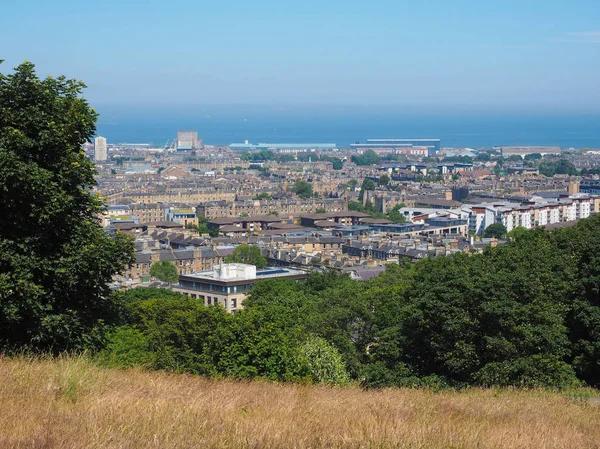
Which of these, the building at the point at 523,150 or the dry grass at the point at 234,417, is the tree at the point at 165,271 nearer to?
the dry grass at the point at 234,417

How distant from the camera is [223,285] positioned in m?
30.0

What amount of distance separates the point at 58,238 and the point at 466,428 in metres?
5.19

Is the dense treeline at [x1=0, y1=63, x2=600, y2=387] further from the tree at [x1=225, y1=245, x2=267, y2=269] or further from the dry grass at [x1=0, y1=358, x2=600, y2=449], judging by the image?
the tree at [x1=225, y1=245, x2=267, y2=269]

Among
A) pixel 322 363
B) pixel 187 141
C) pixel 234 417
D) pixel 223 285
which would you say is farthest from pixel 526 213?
pixel 187 141

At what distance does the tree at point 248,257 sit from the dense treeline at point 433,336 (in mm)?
23947

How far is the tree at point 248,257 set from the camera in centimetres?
4078

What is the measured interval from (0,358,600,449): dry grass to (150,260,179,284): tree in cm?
3058

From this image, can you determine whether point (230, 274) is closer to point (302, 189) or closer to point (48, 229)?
point (48, 229)

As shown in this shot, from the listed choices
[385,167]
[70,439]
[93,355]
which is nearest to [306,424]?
[70,439]

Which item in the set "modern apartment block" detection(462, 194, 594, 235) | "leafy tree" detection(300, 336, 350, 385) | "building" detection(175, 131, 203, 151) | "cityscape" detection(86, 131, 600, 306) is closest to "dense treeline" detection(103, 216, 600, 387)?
"leafy tree" detection(300, 336, 350, 385)

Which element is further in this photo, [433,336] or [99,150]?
[99,150]

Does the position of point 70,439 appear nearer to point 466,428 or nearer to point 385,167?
point 466,428

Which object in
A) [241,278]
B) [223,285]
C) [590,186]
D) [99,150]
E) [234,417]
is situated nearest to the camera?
[234,417]

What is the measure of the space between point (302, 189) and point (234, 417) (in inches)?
3157
